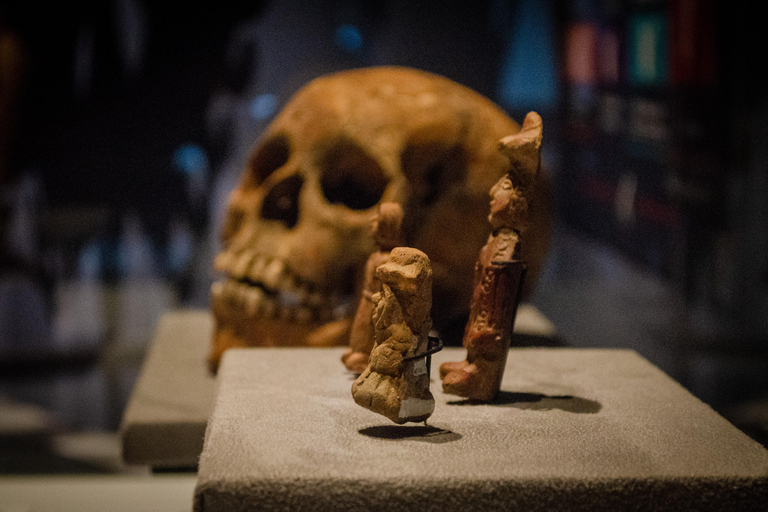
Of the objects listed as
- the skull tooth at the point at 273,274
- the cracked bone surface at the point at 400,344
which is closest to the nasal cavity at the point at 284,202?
the skull tooth at the point at 273,274

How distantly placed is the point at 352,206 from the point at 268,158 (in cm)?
45

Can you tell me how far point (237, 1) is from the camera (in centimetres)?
354

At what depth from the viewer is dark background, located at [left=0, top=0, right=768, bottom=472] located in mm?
3502

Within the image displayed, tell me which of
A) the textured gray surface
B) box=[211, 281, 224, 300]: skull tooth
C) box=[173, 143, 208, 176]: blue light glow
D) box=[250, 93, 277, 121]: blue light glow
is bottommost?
the textured gray surface

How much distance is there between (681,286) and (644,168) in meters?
0.53

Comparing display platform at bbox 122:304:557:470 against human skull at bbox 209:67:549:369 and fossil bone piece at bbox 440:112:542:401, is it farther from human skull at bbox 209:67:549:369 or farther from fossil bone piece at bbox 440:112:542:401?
fossil bone piece at bbox 440:112:542:401

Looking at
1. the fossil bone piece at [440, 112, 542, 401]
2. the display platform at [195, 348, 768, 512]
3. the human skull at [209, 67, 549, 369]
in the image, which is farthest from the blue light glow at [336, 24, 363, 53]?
the display platform at [195, 348, 768, 512]

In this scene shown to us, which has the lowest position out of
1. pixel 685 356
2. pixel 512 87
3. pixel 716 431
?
pixel 685 356

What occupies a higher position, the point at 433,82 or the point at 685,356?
the point at 433,82

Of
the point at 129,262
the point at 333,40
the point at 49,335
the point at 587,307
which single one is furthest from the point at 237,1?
the point at 587,307

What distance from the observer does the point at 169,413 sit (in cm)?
299

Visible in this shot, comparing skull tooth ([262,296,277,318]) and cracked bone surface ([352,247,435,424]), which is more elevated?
cracked bone surface ([352,247,435,424])

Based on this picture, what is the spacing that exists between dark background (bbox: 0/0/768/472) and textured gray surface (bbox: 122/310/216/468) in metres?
0.50

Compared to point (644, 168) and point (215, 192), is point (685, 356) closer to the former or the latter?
point (644, 168)
